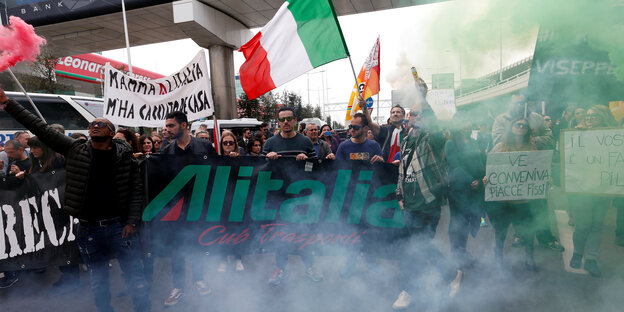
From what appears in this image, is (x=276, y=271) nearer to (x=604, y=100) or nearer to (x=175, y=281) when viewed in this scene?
(x=175, y=281)

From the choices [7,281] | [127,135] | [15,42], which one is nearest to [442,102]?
[15,42]

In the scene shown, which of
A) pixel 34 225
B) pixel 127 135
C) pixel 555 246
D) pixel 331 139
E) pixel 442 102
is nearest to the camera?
pixel 442 102

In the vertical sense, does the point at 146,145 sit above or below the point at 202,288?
above

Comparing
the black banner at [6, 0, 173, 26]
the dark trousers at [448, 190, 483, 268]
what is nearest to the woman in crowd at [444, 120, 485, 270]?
the dark trousers at [448, 190, 483, 268]

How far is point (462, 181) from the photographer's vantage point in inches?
138

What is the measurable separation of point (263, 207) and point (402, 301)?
60.5 inches

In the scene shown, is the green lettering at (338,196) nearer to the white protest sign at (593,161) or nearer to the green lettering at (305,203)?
the green lettering at (305,203)

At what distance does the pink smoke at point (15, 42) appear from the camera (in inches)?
109

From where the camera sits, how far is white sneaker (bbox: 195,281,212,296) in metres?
3.33

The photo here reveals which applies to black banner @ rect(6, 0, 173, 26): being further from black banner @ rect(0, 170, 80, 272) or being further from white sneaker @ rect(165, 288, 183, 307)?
white sneaker @ rect(165, 288, 183, 307)

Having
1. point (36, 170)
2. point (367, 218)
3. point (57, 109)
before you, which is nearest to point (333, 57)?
point (367, 218)

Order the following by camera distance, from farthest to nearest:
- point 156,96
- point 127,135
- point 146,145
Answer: point 146,145
point 156,96
point 127,135

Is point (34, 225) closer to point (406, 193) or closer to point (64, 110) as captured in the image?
point (406, 193)

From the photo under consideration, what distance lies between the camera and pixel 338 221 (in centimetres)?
336
